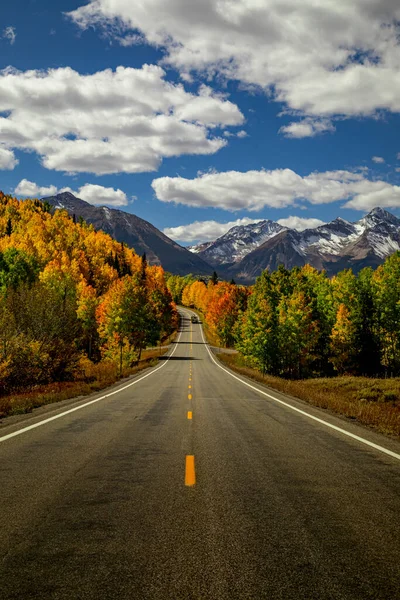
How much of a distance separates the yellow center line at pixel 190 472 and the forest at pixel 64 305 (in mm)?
15838

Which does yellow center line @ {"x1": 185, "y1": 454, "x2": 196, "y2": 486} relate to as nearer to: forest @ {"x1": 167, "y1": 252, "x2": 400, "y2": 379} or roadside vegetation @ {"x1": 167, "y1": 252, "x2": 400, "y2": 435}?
roadside vegetation @ {"x1": 167, "y1": 252, "x2": 400, "y2": 435}

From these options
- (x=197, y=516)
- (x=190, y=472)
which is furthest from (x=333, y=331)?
(x=197, y=516)

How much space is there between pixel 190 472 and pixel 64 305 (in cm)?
3267

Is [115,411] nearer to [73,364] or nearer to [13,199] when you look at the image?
[73,364]

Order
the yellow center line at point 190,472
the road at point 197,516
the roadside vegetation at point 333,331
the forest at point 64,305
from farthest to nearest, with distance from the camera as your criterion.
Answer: the roadside vegetation at point 333,331, the forest at point 64,305, the yellow center line at point 190,472, the road at point 197,516

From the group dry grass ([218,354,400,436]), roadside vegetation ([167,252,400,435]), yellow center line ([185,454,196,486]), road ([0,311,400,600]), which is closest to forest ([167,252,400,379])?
roadside vegetation ([167,252,400,435])

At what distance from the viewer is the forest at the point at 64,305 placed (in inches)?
971

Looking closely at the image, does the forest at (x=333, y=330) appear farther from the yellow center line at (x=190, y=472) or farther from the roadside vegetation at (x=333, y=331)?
the yellow center line at (x=190, y=472)

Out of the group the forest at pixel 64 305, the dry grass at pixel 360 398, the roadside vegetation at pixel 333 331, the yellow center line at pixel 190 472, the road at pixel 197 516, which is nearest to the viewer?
the road at pixel 197 516

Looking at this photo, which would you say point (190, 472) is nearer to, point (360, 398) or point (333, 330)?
point (360, 398)

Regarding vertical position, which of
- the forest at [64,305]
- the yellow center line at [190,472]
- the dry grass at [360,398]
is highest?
the forest at [64,305]

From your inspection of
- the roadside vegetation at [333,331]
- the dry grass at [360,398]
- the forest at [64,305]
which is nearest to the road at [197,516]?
the dry grass at [360,398]

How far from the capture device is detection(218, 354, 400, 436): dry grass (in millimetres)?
11805

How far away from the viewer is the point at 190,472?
6.18 m
